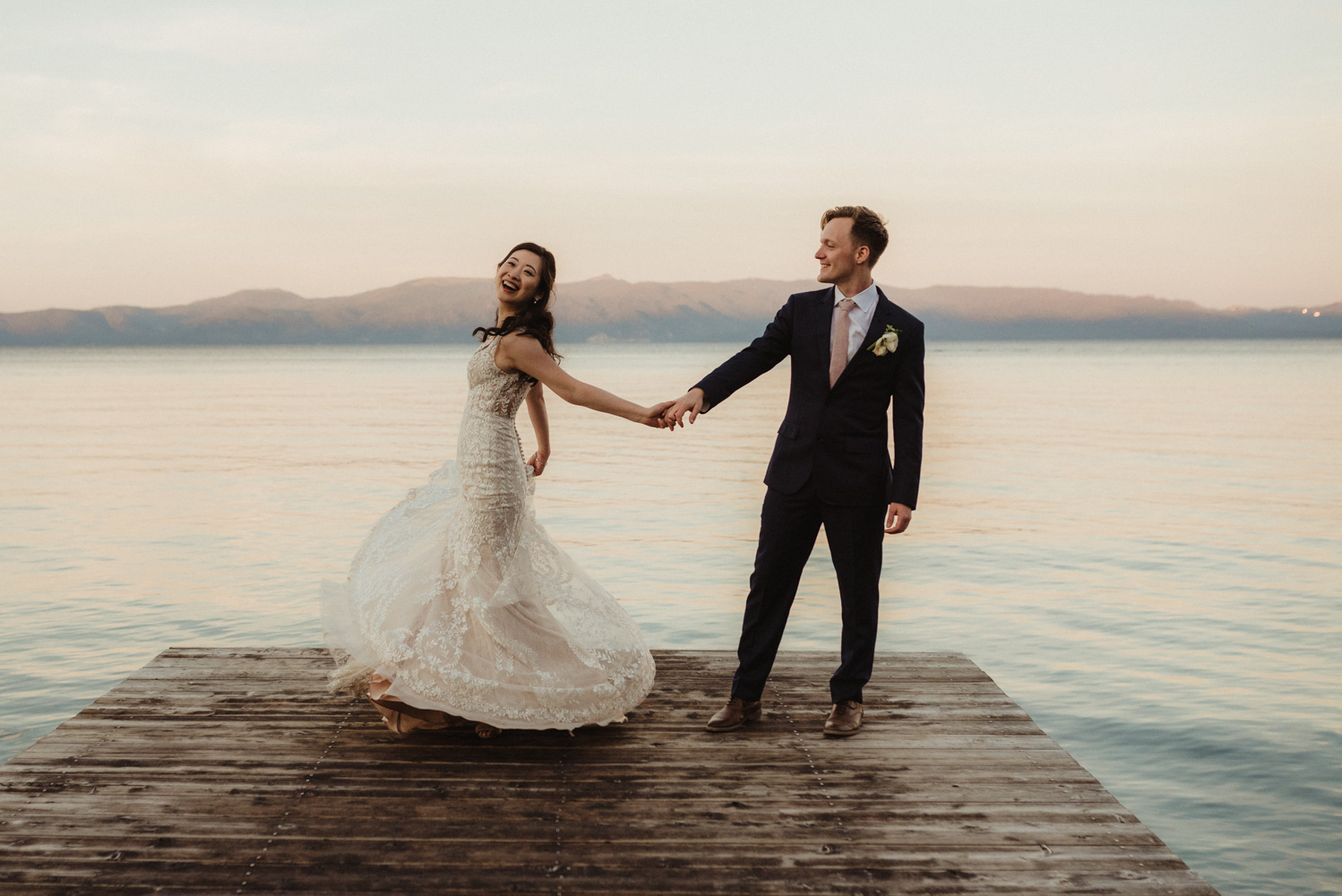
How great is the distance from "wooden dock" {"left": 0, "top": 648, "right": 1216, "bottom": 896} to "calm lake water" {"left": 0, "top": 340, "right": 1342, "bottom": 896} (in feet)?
3.13

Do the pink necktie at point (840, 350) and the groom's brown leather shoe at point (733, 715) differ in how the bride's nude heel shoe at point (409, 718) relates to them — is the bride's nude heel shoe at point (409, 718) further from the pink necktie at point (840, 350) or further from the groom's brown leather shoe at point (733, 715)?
the pink necktie at point (840, 350)

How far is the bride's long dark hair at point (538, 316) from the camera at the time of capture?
432 centimetres

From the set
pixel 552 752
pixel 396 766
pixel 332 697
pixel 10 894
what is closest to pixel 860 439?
pixel 552 752

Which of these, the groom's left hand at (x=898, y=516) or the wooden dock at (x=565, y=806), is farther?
the groom's left hand at (x=898, y=516)

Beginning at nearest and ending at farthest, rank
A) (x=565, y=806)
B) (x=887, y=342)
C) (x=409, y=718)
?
(x=565, y=806), (x=887, y=342), (x=409, y=718)

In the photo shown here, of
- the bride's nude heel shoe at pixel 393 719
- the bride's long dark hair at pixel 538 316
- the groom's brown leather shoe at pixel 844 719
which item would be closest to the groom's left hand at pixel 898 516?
the groom's brown leather shoe at pixel 844 719

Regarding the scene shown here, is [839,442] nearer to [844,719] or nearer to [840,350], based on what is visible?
[840,350]

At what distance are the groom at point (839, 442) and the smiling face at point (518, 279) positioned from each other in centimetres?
81

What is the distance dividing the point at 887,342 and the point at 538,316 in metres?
1.50

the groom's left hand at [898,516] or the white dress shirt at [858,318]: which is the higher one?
the white dress shirt at [858,318]

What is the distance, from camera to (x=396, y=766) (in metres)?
4.07

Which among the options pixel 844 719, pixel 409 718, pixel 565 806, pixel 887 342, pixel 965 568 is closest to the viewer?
pixel 565 806

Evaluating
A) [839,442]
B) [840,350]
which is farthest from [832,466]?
[840,350]

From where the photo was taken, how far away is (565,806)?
3711 millimetres
